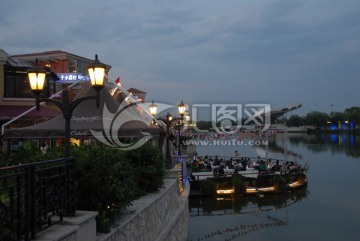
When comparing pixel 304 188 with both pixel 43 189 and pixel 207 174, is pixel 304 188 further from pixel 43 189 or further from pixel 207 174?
pixel 43 189

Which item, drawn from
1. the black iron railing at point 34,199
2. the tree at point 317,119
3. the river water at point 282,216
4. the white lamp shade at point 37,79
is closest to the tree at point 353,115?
the tree at point 317,119

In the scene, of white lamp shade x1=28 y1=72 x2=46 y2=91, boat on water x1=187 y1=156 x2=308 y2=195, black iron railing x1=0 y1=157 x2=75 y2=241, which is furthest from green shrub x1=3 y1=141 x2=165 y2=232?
boat on water x1=187 y1=156 x2=308 y2=195

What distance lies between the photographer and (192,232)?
1761cm

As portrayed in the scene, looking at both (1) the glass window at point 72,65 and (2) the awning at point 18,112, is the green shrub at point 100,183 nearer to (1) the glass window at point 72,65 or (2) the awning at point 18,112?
(2) the awning at point 18,112

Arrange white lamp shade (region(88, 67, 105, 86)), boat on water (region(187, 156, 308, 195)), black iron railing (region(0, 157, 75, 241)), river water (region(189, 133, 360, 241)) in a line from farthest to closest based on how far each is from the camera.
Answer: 1. boat on water (region(187, 156, 308, 195))
2. river water (region(189, 133, 360, 241))
3. white lamp shade (region(88, 67, 105, 86))
4. black iron railing (region(0, 157, 75, 241))


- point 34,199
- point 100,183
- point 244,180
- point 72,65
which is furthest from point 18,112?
point 34,199

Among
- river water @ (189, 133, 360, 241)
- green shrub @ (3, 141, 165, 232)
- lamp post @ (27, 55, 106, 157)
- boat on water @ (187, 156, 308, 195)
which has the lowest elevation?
river water @ (189, 133, 360, 241)

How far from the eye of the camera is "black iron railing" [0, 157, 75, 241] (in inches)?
173

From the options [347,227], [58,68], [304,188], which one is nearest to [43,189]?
[347,227]

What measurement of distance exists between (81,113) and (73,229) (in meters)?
7.90

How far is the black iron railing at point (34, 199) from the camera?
4.41 metres

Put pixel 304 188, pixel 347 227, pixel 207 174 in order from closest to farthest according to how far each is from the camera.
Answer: pixel 347 227, pixel 207 174, pixel 304 188

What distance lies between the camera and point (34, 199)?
4.76 meters

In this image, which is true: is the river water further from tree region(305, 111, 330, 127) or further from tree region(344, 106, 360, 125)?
tree region(305, 111, 330, 127)
